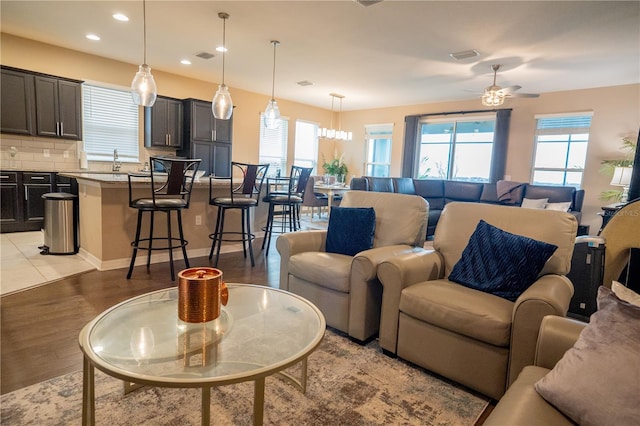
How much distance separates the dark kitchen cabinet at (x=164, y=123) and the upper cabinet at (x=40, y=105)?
0.99 meters

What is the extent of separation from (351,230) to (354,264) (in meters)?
0.50

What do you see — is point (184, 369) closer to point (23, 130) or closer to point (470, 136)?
point (23, 130)

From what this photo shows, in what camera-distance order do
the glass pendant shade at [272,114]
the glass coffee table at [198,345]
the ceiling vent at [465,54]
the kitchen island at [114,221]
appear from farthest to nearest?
the glass pendant shade at [272,114], the ceiling vent at [465,54], the kitchen island at [114,221], the glass coffee table at [198,345]

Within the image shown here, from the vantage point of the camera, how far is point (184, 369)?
111 cm

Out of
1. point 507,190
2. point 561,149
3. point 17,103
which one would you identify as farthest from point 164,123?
point 561,149

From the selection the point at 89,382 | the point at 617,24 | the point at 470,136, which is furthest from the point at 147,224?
the point at 470,136

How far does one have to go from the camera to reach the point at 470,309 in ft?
5.56

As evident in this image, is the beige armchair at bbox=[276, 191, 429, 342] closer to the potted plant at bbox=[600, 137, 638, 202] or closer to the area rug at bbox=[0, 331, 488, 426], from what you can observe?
the area rug at bbox=[0, 331, 488, 426]

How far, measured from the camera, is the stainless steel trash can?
3.78 m

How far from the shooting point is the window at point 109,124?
561 cm

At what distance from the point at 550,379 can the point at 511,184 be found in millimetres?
5668

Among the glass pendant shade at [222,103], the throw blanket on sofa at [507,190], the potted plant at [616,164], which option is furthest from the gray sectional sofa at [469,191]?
the glass pendant shade at [222,103]

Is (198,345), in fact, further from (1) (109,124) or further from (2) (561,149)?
(2) (561,149)

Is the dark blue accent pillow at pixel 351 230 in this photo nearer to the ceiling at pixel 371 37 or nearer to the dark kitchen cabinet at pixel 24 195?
the ceiling at pixel 371 37
